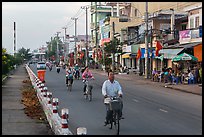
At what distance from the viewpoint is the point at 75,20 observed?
10069 centimetres

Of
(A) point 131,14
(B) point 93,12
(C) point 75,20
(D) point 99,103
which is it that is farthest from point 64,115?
(C) point 75,20

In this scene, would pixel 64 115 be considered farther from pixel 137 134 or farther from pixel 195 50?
pixel 195 50

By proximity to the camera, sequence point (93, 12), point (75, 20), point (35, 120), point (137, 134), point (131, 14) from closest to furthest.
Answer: point (137, 134) < point (35, 120) < point (131, 14) < point (93, 12) < point (75, 20)

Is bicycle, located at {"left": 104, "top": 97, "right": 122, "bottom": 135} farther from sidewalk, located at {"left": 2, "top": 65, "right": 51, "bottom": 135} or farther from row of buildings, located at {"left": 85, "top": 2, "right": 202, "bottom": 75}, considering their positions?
row of buildings, located at {"left": 85, "top": 2, "right": 202, "bottom": 75}

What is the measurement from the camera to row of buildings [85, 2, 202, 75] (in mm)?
33569

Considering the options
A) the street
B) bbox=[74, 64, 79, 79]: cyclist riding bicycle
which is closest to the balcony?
bbox=[74, 64, 79, 79]: cyclist riding bicycle

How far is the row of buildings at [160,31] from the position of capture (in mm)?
33569

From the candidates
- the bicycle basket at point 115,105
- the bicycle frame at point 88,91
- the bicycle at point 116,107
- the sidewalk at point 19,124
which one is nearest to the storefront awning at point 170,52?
the bicycle frame at point 88,91

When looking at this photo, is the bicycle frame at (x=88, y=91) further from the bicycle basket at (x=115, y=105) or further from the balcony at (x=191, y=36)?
the balcony at (x=191, y=36)

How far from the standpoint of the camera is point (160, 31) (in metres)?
44.7

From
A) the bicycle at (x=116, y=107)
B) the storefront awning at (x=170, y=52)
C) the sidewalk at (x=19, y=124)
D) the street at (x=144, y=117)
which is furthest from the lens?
the storefront awning at (x=170, y=52)

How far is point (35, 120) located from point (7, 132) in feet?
7.85

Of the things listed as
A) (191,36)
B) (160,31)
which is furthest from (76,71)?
(191,36)

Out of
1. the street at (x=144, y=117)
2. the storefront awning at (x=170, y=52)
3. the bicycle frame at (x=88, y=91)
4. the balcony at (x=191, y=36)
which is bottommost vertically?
the street at (x=144, y=117)
